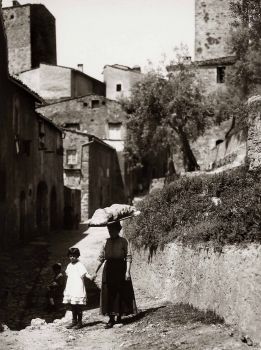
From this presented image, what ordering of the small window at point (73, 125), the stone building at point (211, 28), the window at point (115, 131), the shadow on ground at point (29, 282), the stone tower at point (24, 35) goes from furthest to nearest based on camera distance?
the stone tower at point (24, 35) → the stone building at point (211, 28) → the small window at point (73, 125) → the window at point (115, 131) → the shadow on ground at point (29, 282)

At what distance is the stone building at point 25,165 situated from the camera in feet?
53.4

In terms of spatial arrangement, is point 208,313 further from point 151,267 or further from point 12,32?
point 12,32

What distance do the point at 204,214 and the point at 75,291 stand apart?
318 centimetres

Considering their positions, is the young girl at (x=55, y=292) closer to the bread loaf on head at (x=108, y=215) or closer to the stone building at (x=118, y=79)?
the bread loaf on head at (x=108, y=215)

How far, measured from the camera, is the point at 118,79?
49875 mm

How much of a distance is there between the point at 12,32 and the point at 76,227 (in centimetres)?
2940

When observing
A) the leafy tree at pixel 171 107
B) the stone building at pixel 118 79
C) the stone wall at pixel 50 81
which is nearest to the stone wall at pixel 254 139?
the leafy tree at pixel 171 107

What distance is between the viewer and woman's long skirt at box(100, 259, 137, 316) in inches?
317

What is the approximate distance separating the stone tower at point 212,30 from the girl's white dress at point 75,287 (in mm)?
36620

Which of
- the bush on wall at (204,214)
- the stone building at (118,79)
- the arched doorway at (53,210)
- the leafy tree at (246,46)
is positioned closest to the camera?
the bush on wall at (204,214)

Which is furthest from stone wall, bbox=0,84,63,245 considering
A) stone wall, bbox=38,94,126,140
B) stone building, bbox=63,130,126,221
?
stone wall, bbox=38,94,126,140

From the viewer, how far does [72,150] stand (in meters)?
31.1

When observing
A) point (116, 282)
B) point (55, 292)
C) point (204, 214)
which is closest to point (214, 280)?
point (116, 282)

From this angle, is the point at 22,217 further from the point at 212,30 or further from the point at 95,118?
the point at 212,30
